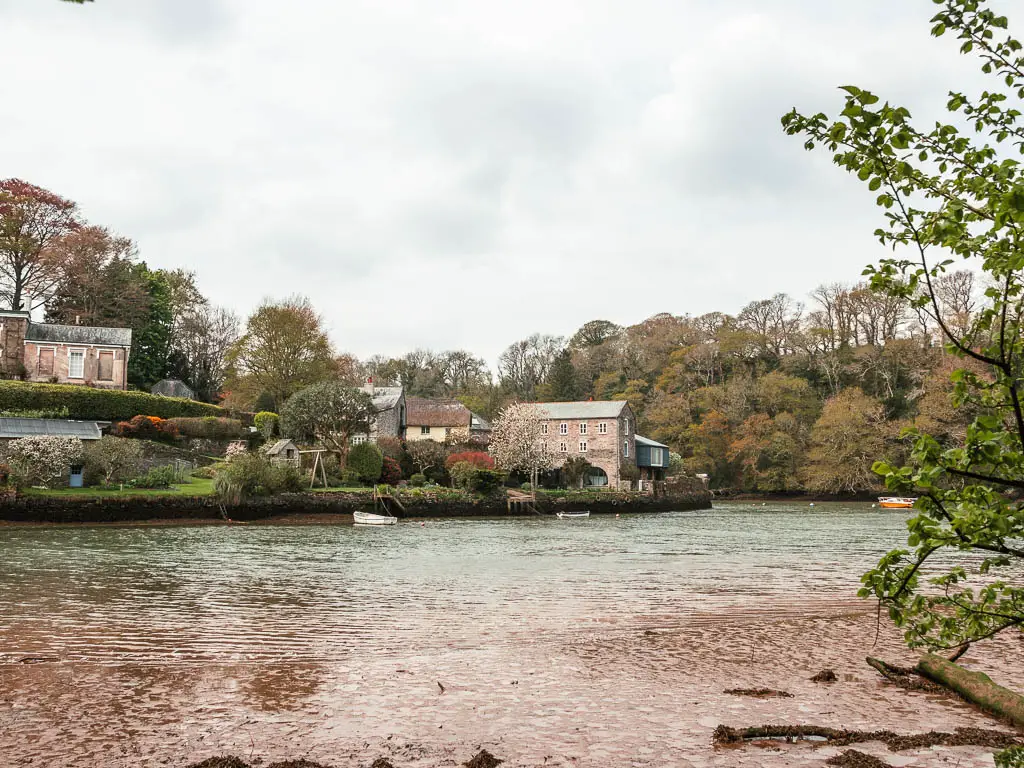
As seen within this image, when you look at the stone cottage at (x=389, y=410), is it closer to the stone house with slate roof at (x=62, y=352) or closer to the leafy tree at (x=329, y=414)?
the leafy tree at (x=329, y=414)

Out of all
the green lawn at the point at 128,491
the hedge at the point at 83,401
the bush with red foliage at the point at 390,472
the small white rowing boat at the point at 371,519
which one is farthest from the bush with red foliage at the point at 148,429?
the small white rowing boat at the point at 371,519

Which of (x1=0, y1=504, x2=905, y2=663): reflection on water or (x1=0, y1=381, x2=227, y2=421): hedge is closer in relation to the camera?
(x1=0, y1=504, x2=905, y2=663): reflection on water

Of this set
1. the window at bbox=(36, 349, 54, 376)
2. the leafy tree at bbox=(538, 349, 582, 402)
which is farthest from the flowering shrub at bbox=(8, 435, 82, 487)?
the leafy tree at bbox=(538, 349, 582, 402)

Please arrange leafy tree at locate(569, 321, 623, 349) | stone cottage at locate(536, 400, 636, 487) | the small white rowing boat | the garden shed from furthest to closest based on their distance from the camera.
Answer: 1. leafy tree at locate(569, 321, 623, 349)
2. stone cottage at locate(536, 400, 636, 487)
3. the garden shed
4. the small white rowing boat

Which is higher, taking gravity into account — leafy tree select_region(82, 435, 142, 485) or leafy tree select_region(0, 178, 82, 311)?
leafy tree select_region(0, 178, 82, 311)

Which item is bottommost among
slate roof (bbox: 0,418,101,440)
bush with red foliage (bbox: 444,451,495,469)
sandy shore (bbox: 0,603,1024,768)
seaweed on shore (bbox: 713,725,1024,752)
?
sandy shore (bbox: 0,603,1024,768)

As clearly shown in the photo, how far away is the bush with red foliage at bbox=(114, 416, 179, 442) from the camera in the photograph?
154ft

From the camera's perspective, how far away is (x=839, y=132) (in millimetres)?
3377

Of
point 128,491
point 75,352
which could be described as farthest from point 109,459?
point 75,352

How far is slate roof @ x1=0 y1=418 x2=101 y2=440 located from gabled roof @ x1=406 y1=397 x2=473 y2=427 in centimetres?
3065

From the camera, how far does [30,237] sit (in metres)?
61.3


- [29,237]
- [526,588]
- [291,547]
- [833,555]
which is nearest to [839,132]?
[526,588]

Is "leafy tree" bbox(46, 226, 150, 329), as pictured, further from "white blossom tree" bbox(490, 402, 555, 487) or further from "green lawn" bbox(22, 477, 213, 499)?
"white blossom tree" bbox(490, 402, 555, 487)

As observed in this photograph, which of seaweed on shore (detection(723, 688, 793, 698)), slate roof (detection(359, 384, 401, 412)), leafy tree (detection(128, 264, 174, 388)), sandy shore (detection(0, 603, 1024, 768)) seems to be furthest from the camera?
slate roof (detection(359, 384, 401, 412))
